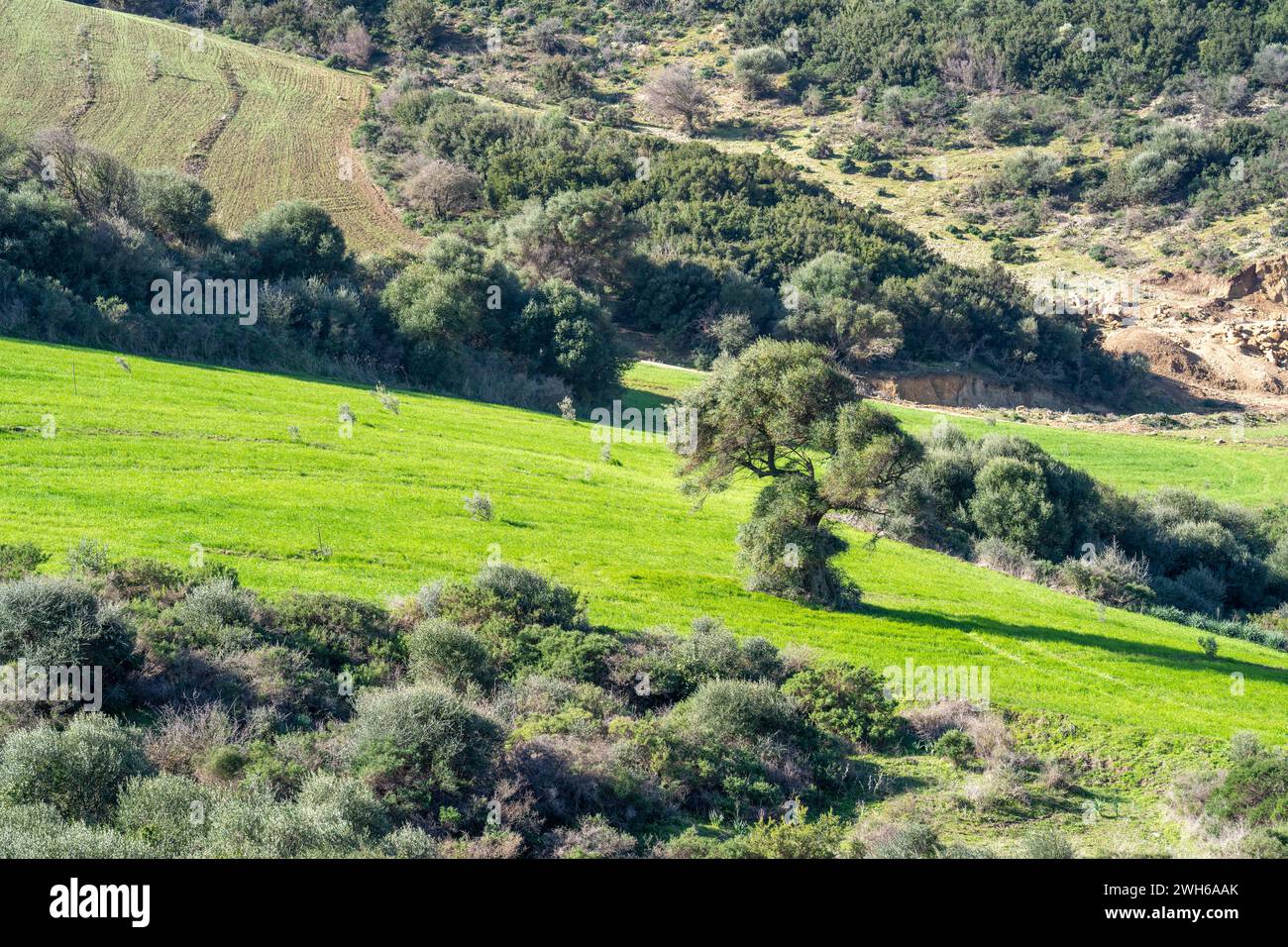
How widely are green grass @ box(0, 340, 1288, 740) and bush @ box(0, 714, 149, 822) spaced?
753cm

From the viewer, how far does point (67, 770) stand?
39.3 feet

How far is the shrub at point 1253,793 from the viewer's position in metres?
15.6

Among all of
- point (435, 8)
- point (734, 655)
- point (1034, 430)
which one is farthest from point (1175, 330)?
point (435, 8)

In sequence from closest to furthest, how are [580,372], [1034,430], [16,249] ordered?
1. [16,249]
2. [580,372]
3. [1034,430]

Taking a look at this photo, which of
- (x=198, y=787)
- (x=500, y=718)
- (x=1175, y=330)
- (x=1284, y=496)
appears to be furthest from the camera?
(x=1175, y=330)

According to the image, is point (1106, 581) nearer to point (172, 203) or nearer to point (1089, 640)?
point (1089, 640)

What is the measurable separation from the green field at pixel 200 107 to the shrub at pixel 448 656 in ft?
191

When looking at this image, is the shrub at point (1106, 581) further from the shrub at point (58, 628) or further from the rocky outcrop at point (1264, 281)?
the rocky outcrop at point (1264, 281)

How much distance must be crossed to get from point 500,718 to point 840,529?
21948 mm

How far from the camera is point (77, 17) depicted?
97.8 m

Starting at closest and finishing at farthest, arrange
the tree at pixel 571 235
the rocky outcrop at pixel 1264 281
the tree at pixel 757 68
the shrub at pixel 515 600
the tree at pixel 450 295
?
the shrub at pixel 515 600 < the tree at pixel 450 295 < the tree at pixel 571 235 < the rocky outcrop at pixel 1264 281 < the tree at pixel 757 68

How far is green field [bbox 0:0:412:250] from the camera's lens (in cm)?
7638

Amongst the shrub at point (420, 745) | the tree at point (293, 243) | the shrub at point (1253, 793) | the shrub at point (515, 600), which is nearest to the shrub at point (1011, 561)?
the shrub at point (1253, 793)

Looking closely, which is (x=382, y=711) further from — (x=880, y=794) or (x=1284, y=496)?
(x=1284, y=496)
